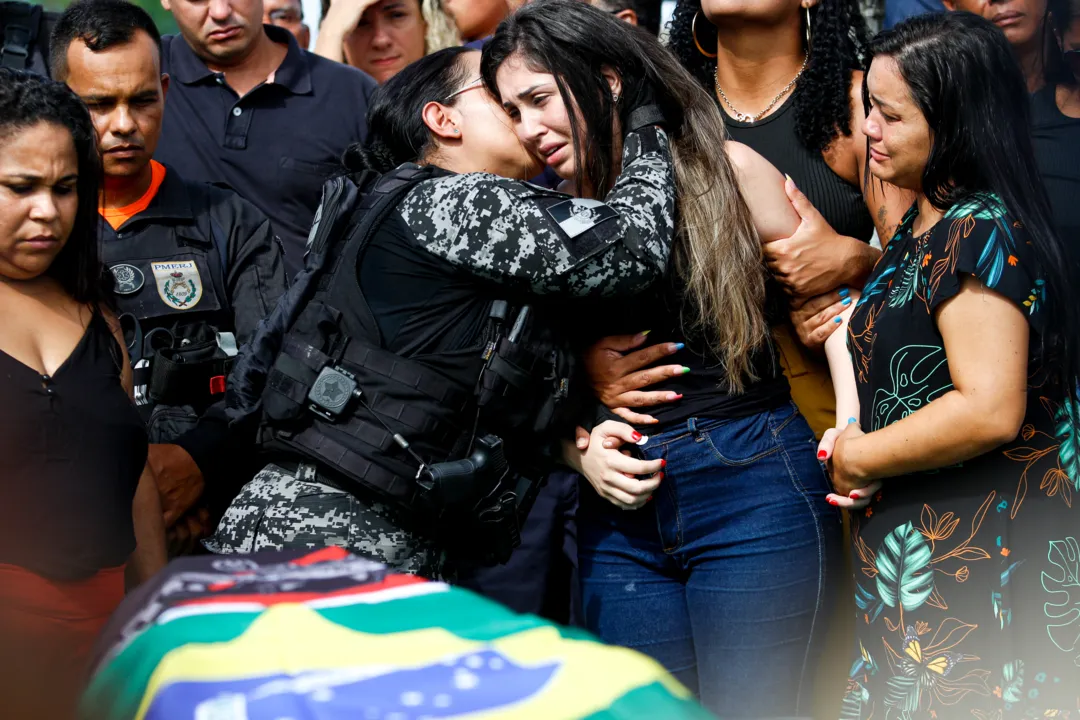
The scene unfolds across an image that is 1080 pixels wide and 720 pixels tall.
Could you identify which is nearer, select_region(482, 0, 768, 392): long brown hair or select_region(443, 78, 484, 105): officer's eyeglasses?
select_region(482, 0, 768, 392): long brown hair

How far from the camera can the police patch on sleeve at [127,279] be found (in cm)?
318

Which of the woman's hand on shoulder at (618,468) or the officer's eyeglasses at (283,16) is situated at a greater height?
the officer's eyeglasses at (283,16)

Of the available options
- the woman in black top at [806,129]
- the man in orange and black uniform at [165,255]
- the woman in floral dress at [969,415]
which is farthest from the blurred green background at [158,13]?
the woman in floral dress at [969,415]

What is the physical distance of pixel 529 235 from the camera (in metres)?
2.35

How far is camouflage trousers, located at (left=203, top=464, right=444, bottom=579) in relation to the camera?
240 centimetres

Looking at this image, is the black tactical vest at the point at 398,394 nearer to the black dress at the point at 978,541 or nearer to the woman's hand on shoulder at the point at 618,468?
the woman's hand on shoulder at the point at 618,468

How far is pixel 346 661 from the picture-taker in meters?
1.36

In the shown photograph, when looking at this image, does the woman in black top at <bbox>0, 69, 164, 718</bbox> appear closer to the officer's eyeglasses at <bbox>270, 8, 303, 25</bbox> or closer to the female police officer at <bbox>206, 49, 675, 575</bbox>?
the female police officer at <bbox>206, 49, 675, 575</bbox>

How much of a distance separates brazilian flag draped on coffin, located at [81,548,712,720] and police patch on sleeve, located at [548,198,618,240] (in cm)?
99

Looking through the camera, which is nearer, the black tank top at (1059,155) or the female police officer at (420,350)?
the female police officer at (420,350)

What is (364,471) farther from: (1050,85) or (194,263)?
(1050,85)

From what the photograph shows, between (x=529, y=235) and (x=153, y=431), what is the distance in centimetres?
142

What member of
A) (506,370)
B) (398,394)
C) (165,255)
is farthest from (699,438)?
(165,255)

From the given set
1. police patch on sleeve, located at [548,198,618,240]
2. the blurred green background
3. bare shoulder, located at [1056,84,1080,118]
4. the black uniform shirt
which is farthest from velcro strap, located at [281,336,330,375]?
the blurred green background
